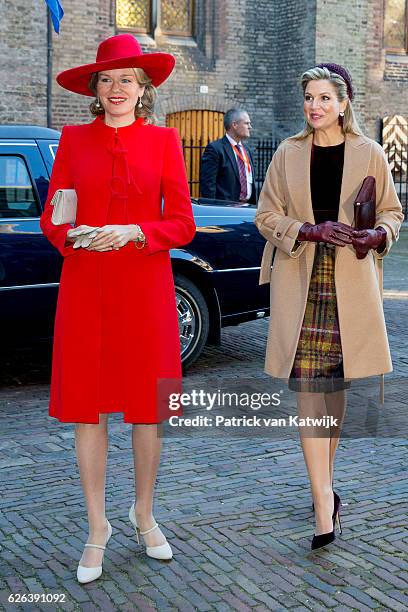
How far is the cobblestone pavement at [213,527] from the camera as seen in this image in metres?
3.71

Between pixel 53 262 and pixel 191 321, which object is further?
pixel 191 321

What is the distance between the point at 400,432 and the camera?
6.17m

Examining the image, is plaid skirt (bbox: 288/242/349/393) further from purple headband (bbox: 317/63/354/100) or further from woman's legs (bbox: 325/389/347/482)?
purple headband (bbox: 317/63/354/100)

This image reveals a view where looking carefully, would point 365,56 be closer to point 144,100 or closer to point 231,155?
point 231,155

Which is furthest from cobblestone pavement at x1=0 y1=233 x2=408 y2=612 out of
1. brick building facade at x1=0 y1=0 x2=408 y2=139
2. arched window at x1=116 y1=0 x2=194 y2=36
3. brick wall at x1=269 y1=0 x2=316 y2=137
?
brick wall at x1=269 y1=0 x2=316 y2=137

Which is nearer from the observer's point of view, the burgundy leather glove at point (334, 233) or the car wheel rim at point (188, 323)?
the burgundy leather glove at point (334, 233)

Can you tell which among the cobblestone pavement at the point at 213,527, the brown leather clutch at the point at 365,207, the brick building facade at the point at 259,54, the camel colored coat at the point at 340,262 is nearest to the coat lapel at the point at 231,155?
the cobblestone pavement at the point at 213,527

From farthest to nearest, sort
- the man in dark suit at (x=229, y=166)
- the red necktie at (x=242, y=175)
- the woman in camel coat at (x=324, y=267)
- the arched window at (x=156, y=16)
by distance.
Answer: the arched window at (x=156, y=16) < the red necktie at (x=242, y=175) < the man in dark suit at (x=229, y=166) < the woman in camel coat at (x=324, y=267)

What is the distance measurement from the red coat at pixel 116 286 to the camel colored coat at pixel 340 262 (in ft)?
1.68

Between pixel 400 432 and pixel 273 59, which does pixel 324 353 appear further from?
pixel 273 59

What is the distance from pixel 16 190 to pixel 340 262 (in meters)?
3.56

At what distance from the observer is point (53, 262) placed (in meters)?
6.95

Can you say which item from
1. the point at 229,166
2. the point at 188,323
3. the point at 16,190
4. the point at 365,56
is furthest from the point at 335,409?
the point at 365,56
